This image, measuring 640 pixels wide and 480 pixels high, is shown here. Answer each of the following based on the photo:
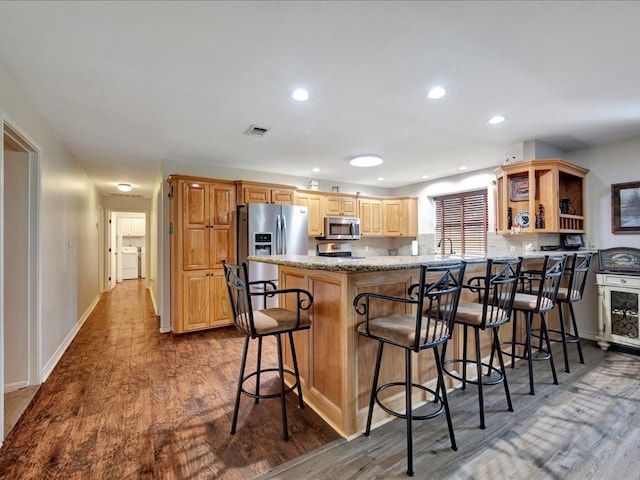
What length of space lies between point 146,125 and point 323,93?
1871 millimetres

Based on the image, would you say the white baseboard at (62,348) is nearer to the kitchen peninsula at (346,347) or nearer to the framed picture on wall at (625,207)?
the kitchen peninsula at (346,347)

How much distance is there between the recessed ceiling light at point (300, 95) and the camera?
239 cm

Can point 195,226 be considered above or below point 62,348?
above

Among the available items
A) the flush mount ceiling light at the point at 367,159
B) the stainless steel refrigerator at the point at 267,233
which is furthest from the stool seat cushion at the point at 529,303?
the stainless steel refrigerator at the point at 267,233

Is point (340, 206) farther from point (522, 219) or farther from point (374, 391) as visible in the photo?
point (374, 391)

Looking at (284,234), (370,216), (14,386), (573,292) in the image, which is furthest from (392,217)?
(14,386)

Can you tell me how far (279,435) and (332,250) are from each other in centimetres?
397

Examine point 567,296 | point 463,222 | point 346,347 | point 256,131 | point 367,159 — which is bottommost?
point 346,347

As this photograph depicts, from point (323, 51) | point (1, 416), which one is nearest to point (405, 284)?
point (323, 51)

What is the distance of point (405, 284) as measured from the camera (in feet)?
6.85

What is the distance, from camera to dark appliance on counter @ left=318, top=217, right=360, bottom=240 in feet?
17.8

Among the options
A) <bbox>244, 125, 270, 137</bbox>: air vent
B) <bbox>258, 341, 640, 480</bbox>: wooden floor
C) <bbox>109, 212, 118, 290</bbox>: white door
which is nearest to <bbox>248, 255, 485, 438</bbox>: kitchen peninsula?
<bbox>258, 341, 640, 480</bbox>: wooden floor

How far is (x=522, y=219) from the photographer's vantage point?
3.59m

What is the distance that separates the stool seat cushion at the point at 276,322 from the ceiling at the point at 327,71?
1.68 m
